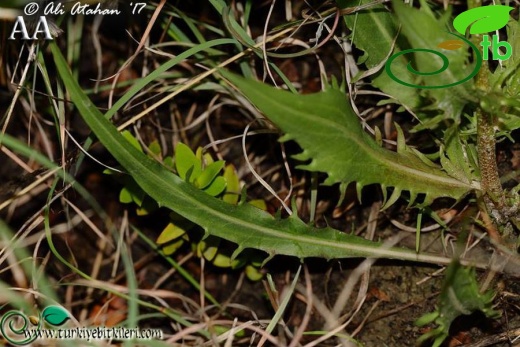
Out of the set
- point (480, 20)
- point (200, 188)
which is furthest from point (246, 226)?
point (480, 20)

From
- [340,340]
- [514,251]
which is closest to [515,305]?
[514,251]

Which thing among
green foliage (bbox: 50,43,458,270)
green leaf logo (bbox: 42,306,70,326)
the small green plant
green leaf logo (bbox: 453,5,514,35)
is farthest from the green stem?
green leaf logo (bbox: 42,306,70,326)

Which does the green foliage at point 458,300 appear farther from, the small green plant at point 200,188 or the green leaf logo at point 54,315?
the green leaf logo at point 54,315

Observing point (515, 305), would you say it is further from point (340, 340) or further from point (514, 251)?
point (340, 340)

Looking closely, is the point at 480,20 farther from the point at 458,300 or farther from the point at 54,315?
the point at 54,315

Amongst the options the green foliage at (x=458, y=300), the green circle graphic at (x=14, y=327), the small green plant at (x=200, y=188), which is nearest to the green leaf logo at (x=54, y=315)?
the green circle graphic at (x=14, y=327)
